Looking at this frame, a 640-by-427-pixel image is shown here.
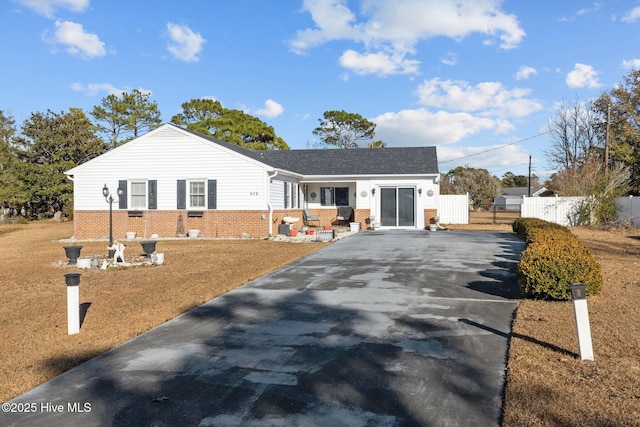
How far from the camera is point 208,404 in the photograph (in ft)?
11.9

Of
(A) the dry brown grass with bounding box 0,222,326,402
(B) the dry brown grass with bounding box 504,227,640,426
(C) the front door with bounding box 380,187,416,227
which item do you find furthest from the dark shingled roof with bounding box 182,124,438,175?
(B) the dry brown grass with bounding box 504,227,640,426

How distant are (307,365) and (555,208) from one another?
80.9 ft

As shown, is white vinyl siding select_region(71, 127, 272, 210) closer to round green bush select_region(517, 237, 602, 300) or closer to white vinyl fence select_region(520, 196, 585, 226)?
round green bush select_region(517, 237, 602, 300)

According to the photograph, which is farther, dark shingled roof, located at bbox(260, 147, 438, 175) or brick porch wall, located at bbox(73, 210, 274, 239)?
dark shingled roof, located at bbox(260, 147, 438, 175)

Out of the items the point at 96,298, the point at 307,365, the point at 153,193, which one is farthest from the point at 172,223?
the point at 307,365

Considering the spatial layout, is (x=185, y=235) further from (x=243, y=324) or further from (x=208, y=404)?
(x=208, y=404)

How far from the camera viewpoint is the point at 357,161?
969 inches

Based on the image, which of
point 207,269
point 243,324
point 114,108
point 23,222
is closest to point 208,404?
Answer: point 243,324

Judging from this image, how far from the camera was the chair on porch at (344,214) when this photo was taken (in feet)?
76.0

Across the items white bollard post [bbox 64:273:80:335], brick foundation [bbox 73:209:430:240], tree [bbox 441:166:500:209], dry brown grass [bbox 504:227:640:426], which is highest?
tree [bbox 441:166:500:209]

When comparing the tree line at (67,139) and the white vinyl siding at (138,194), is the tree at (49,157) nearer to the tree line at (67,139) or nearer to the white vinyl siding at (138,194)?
the tree line at (67,139)

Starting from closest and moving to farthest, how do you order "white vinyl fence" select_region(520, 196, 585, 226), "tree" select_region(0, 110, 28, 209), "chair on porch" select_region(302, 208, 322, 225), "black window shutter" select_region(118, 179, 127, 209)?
"black window shutter" select_region(118, 179, 127, 209)
"chair on porch" select_region(302, 208, 322, 225)
"white vinyl fence" select_region(520, 196, 585, 226)
"tree" select_region(0, 110, 28, 209)

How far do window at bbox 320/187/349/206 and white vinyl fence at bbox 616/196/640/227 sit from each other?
1335cm

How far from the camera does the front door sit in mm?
21984
